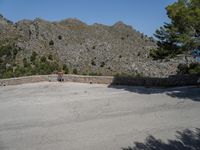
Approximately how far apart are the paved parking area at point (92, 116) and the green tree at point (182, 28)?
2.91 m

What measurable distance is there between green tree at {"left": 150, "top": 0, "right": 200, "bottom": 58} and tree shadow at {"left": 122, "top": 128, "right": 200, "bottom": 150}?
887cm

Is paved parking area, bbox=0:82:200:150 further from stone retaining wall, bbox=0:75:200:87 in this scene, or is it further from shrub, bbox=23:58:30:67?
shrub, bbox=23:58:30:67

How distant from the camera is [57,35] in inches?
2672

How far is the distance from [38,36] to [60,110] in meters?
49.6

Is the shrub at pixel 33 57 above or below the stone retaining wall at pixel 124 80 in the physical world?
above

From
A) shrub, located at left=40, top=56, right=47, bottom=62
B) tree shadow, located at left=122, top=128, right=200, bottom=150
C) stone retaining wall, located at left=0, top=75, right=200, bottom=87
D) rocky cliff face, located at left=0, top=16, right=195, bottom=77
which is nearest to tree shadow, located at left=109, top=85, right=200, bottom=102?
stone retaining wall, located at left=0, top=75, right=200, bottom=87

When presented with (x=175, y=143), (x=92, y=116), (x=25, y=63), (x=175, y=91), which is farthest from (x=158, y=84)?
(x=25, y=63)

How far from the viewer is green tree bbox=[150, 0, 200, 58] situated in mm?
19688

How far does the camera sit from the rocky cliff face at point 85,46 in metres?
58.1

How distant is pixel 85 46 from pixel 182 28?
47.4 m

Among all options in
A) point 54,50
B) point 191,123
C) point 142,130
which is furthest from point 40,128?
point 54,50

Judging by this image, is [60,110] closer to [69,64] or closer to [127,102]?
[127,102]

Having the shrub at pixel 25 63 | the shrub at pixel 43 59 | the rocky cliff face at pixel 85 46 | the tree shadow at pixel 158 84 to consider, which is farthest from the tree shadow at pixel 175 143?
the shrub at pixel 43 59

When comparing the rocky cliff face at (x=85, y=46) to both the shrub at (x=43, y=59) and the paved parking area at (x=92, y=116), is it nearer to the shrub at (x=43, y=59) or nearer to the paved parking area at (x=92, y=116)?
the shrub at (x=43, y=59)
